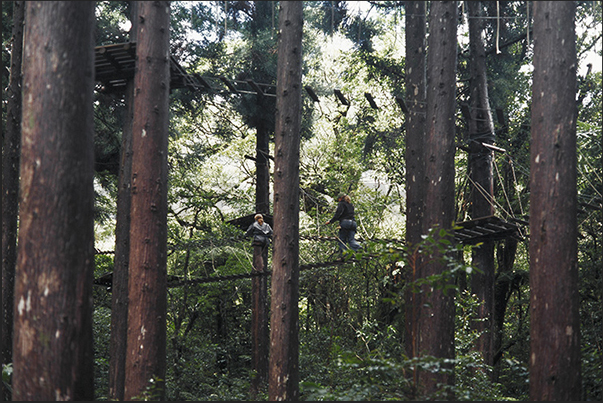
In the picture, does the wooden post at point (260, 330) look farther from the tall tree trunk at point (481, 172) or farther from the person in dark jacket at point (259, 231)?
the tall tree trunk at point (481, 172)

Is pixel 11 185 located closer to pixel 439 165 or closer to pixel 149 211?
pixel 149 211

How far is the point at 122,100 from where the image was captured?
42.7ft

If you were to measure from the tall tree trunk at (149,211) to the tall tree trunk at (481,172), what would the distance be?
6501 mm

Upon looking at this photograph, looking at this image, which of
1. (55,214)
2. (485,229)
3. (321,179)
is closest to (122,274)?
(55,214)

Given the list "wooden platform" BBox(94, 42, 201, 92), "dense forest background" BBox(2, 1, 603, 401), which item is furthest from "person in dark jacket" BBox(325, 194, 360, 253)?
"wooden platform" BBox(94, 42, 201, 92)

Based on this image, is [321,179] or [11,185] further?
[321,179]

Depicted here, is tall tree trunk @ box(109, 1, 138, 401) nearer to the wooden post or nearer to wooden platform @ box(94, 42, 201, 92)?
wooden platform @ box(94, 42, 201, 92)

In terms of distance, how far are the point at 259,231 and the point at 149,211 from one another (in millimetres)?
5156

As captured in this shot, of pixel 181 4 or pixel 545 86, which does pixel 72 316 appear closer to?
pixel 545 86

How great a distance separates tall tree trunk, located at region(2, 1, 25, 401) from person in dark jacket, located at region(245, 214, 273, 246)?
4.15m

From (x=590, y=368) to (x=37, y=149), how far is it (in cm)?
605

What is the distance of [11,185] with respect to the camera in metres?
9.10

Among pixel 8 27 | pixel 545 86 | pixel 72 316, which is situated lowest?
pixel 72 316

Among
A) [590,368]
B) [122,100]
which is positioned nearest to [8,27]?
[122,100]
